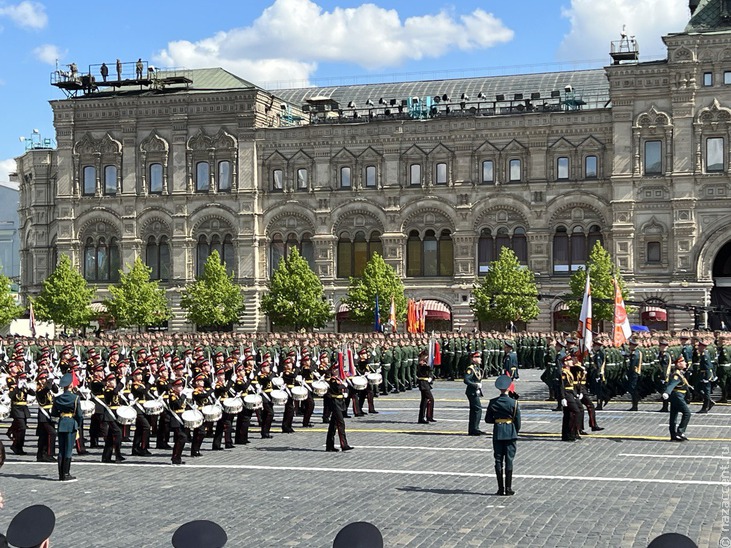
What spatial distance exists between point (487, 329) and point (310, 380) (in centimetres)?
4002

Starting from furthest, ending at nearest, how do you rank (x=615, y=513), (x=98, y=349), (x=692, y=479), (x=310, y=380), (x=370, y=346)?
1. (x=98, y=349)
2. (x=370, y=346)
3. (x=310, y=380)
4. (x=692, y=479)
5. (x=615, y=513)

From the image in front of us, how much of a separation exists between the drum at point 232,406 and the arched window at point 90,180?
169ft

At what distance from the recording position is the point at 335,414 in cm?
2292

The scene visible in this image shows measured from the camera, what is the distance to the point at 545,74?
76.7 meters

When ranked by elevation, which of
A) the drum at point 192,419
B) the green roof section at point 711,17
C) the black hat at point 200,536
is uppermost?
the green roof section at point 711,17

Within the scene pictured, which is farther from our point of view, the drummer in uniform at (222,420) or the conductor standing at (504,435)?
the drummer in uniform at (222,420)

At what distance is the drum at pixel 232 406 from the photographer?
2298 cm

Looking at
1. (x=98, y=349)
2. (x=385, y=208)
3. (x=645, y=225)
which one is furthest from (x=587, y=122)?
(x=98, y=349)

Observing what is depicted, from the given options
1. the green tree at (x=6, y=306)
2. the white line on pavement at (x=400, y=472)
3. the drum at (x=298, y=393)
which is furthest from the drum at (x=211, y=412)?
the green tree at (x=6, y=306)

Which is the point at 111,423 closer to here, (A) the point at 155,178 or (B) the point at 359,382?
(B) the point at 359,382

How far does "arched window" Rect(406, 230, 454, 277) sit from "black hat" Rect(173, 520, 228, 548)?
60.4 metres

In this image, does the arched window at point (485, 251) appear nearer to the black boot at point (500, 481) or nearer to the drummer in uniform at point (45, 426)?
the drummer in uniform at point (45, 426)

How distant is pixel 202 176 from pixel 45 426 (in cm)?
4905

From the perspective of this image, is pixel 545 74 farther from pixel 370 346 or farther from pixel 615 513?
pixel 615 513
